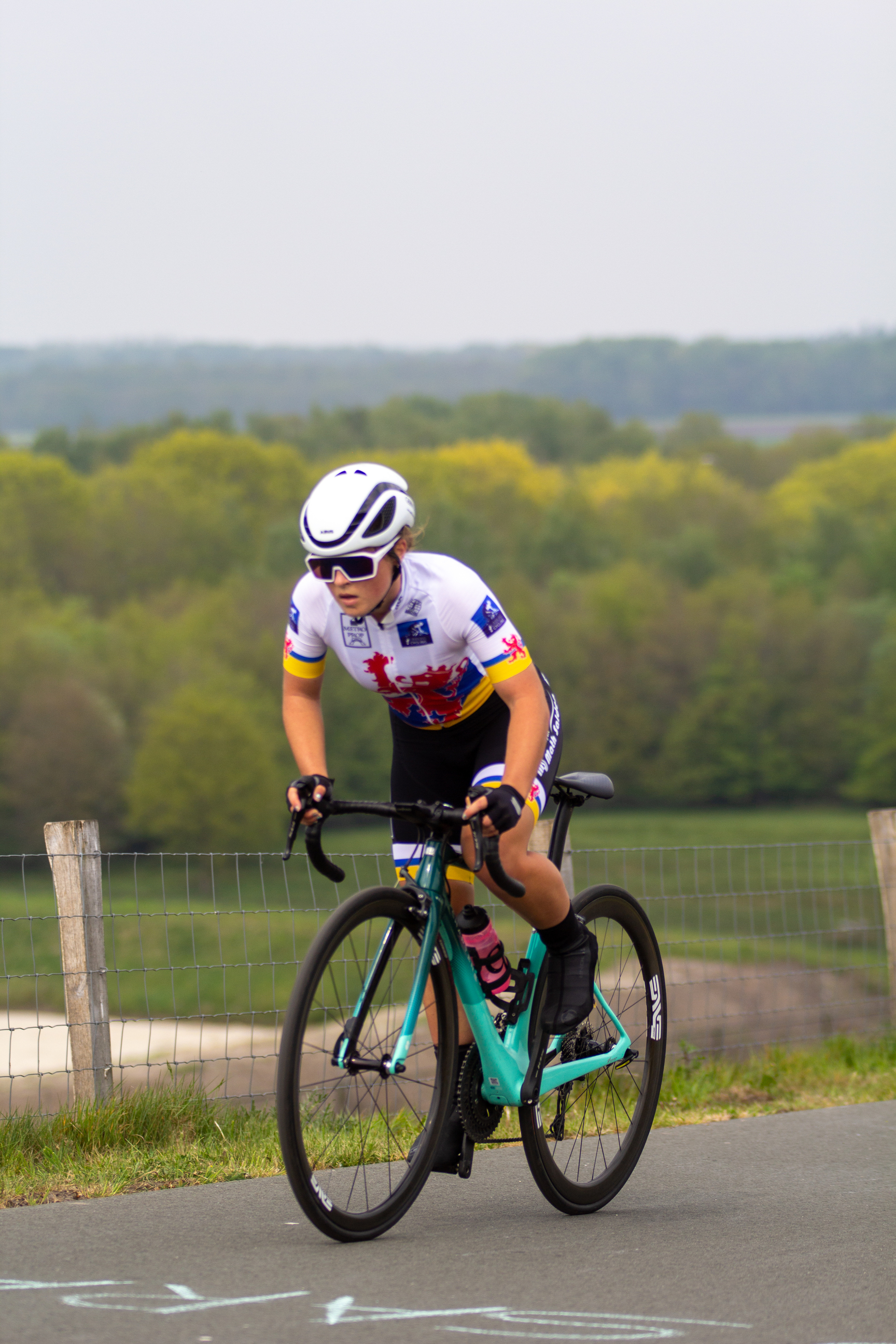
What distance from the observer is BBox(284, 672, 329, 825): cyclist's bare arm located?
4.49 metres

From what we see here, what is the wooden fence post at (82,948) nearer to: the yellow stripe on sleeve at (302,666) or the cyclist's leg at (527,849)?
the yellow stripe on sleeve at (302,666)

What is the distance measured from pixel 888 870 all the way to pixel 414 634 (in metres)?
5.34

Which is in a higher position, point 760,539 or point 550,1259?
point 760,539

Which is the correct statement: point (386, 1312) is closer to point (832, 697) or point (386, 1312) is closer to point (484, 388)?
point (832, 697)

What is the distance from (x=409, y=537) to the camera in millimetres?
4324

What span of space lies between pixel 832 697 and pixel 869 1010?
100 metres

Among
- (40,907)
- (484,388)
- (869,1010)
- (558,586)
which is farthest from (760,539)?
(869,1010)

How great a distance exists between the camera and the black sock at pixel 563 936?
4.66 meters

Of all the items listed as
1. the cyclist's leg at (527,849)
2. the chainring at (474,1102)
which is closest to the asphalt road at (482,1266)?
the chainring at (474,1102)

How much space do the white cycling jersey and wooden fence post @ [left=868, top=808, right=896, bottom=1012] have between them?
488 centimetres

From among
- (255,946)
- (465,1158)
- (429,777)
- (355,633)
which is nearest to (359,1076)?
(465,1158)

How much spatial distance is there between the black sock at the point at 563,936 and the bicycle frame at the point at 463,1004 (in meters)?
0.04

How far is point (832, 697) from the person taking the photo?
357ft

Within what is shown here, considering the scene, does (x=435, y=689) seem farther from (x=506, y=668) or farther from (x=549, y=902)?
(x=549, y=902)
